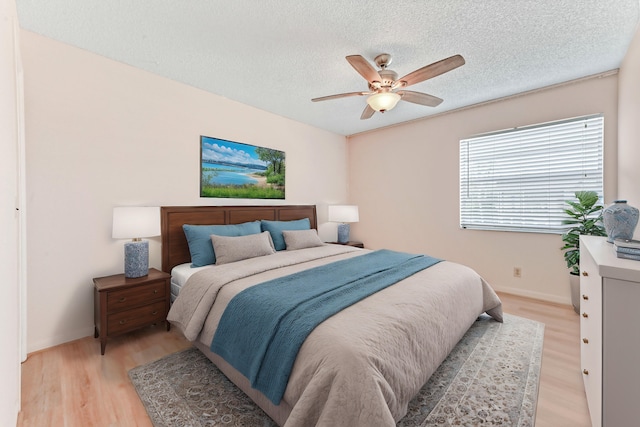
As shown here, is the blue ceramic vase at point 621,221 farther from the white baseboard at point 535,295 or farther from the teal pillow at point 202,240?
the teal pillow at point 202,240

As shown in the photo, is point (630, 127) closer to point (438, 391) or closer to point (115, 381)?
point (438, 391)

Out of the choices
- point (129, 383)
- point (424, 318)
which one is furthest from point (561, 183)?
point (129, 383)

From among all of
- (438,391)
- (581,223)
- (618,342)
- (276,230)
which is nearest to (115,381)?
(276,230)

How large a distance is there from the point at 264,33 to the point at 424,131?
2.85m

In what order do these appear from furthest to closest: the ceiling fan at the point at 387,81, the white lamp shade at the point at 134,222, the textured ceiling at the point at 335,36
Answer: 1. the white lamp shade at the point at 134,222
2. the ceiling fan at the point at 387,81
3. the textured ceiling at the point at 335,36

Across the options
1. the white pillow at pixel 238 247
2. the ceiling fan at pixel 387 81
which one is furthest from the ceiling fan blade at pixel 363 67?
the white pillow at pixel 238 247

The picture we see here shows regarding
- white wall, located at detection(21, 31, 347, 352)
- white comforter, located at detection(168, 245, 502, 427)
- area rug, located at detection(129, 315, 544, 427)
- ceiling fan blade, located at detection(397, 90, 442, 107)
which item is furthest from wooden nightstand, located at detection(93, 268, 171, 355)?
ceiling fan blade, located at detection(397, 90, 442, 107)

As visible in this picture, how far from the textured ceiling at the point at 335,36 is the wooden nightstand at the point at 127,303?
201 cm

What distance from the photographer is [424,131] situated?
13.4ft

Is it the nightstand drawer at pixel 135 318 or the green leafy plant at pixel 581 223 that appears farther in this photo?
the green leafy plant at pixel 581 223

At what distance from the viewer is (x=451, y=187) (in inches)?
152

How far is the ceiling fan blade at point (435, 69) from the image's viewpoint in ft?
6.03

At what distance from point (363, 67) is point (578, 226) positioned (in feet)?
9.53

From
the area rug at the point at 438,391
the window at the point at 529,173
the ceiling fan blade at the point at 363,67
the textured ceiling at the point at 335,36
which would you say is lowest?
the area rug at the point at 438,391
